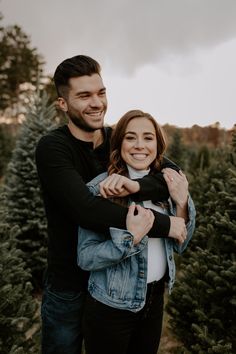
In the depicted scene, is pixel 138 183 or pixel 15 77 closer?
pixel 138 183

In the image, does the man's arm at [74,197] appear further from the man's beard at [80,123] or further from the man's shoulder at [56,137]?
the man's beard at [80,123]

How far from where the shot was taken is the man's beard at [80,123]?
240 centimetres

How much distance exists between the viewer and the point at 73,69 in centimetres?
236

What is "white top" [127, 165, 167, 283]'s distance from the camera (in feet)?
7.46

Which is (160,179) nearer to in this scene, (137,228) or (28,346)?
(137,228)

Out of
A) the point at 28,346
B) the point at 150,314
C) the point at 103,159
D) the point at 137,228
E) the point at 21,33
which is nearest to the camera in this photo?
the point at 137,228

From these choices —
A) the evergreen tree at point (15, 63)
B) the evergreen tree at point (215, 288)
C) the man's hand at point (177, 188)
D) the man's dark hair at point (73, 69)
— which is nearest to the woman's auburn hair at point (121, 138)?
the man's hand at point (177, 188)

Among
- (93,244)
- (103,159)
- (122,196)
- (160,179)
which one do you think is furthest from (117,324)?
(103,159)

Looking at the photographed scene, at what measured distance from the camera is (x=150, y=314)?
2344 millimetres

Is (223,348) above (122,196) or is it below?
below

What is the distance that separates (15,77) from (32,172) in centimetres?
2815

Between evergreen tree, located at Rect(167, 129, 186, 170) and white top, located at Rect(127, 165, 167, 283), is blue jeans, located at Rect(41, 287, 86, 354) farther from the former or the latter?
evergreen tree, located at Rect(167, 129, 186, 170)

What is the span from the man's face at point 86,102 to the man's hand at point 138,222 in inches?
26.0

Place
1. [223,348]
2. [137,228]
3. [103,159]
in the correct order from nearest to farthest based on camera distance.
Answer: [137,228]
[103,159]
[223,348]
